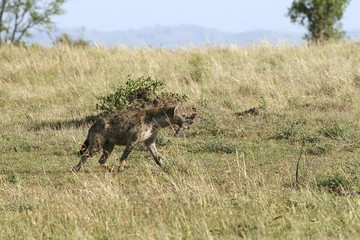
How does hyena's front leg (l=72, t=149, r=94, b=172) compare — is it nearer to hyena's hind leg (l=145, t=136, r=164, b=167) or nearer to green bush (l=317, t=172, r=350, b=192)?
hyena's hind leg (l=145, t=136, r=164, b=167)

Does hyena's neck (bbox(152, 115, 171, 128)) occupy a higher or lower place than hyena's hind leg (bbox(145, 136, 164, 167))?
higher

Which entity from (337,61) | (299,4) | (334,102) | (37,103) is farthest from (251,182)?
(299,4)

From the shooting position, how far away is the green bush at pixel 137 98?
12.5 meters

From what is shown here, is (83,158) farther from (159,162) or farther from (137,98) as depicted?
(137,98)

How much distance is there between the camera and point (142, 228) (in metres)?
6.12

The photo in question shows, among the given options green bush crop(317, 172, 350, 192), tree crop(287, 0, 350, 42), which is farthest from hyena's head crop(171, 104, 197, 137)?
tree crop(287, 0, 350, 42)

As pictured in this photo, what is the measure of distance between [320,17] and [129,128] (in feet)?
66.2

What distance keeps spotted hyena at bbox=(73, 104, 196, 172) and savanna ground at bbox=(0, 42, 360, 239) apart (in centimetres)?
37

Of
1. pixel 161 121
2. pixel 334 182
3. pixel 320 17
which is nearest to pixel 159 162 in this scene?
pixel 161 121

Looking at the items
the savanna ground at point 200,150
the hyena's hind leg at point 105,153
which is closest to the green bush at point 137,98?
the savanna ground at point 200,150

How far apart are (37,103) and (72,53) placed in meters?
4.47

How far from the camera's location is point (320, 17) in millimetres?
27094

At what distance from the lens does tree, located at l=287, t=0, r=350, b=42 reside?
26.6 m

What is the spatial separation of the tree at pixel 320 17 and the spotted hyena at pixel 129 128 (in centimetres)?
1886
